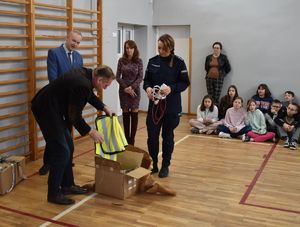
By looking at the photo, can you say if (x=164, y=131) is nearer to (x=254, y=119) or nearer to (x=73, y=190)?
(x=73, y=190)

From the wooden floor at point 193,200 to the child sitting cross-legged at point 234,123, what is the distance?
111 cm

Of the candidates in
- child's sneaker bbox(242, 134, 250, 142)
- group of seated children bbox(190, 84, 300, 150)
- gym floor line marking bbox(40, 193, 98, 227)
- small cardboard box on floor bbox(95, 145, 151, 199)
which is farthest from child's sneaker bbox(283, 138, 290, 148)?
gym floor line marking bbox(40, 193, 98, 227)

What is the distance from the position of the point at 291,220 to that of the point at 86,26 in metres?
4.07

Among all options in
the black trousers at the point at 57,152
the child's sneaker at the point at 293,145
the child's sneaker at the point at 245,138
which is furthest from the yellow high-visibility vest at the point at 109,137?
the child's sneaker at the point at 293,145

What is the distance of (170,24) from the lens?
323 inches

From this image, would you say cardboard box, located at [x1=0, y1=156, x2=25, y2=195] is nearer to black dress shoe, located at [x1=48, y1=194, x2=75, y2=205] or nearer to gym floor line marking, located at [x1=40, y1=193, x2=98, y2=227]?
black dress shoe, located at [x1=48, y1=194, x2=75, y2=205]

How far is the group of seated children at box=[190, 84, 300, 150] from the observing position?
611cm

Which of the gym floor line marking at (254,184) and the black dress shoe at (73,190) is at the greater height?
the black dress shoe at (73,190)

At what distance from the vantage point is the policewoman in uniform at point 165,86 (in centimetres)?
404

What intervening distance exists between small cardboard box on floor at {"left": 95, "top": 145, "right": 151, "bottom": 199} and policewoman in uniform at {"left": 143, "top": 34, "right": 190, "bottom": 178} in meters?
0.45

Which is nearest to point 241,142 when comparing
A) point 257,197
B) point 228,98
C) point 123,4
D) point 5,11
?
point 228,98

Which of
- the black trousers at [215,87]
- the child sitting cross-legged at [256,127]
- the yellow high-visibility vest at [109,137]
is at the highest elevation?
the black trousers at [215,87]

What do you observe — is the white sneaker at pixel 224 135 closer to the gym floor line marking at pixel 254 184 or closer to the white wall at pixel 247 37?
the gym floor line marking at pixel 254 184

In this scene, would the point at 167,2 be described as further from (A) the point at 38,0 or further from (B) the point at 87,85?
(B) the point at 87,85
